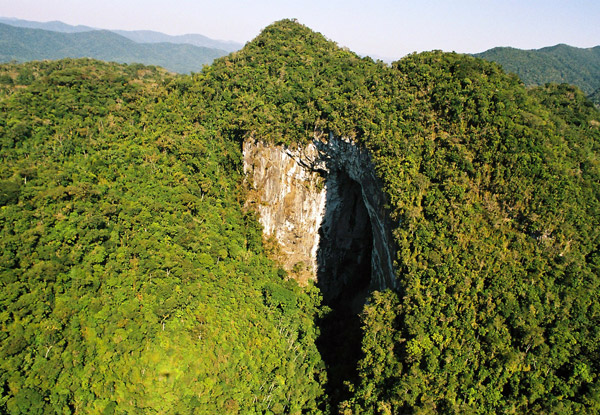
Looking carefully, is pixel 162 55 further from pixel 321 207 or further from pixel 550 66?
pixel 321 207

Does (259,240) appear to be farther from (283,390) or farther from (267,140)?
(283,390)

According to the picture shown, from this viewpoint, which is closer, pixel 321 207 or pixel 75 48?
pixel 321 207

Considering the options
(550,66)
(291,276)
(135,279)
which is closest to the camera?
(135,279)

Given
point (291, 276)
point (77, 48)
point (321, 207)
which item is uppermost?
point (77, 48)

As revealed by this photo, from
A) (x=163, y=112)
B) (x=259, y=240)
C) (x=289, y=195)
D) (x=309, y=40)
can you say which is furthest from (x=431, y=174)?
(x=163, y=112)

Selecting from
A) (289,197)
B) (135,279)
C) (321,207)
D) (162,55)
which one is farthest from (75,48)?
(135,279)

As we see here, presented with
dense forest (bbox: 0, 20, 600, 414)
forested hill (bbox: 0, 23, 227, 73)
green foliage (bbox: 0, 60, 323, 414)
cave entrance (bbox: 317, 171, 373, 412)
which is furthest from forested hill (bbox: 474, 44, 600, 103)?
forested hill (bbox: 0, 23, 227, 73)
